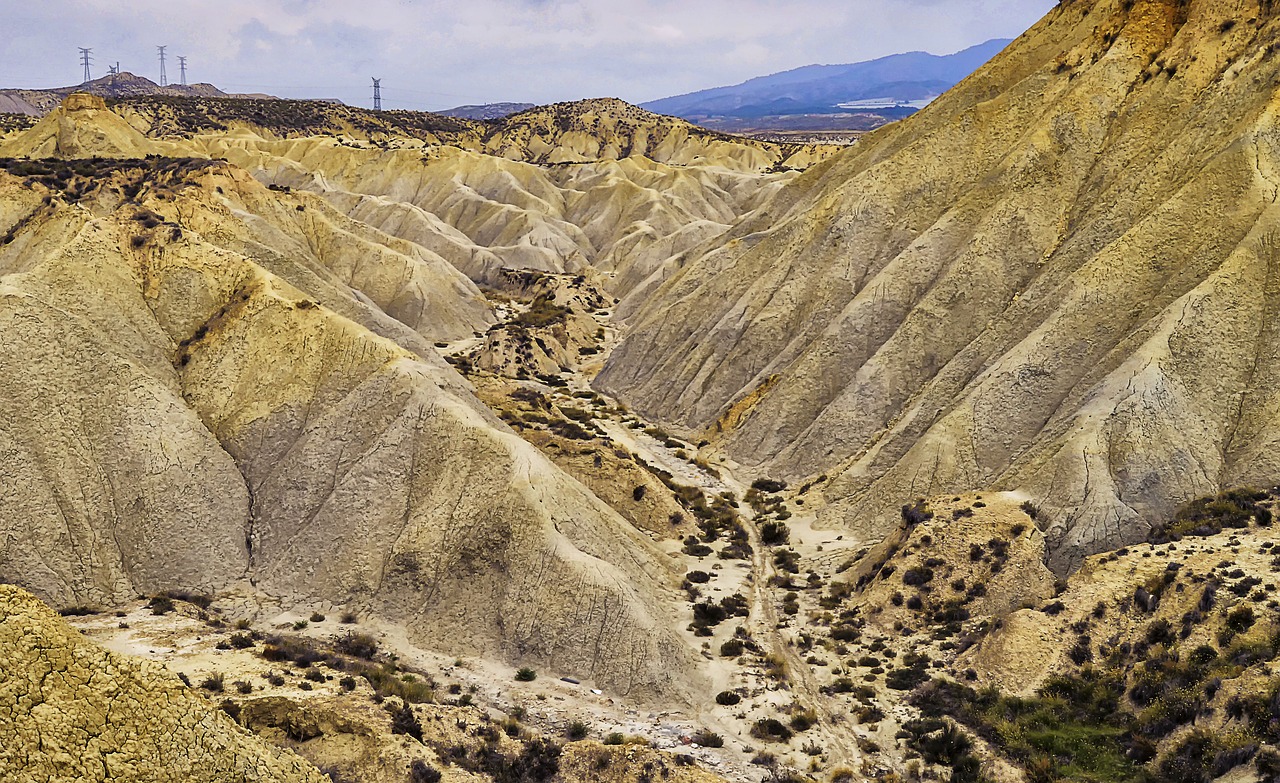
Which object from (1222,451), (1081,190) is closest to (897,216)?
(1081,190)

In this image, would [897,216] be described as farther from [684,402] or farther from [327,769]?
[327,769]

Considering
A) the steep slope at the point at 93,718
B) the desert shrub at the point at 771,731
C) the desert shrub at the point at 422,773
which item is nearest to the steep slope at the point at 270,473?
the desert shrub at the point at 771,731

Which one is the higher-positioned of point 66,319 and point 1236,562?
point 66,319

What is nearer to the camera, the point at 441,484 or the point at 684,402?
the point at 441,484

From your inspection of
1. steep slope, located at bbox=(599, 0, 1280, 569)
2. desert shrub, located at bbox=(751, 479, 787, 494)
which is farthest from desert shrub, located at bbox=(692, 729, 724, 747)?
desert shrub, located at bbox=(751, 479, 787, 494)

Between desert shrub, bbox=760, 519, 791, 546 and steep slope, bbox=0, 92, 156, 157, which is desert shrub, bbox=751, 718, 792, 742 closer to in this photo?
desert shrub, bbox=760, 519, 791, 546
